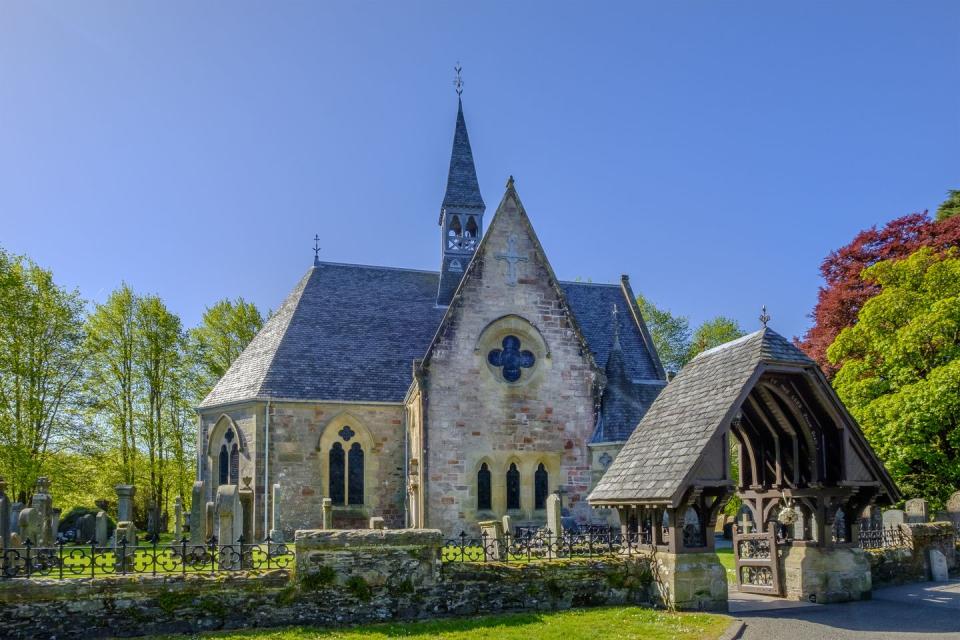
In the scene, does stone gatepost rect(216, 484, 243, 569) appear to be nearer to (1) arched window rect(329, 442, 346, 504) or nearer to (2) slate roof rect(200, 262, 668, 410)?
(2) slate roof rect(200, 262, 668, 410)

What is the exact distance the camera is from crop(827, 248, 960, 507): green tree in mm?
21656

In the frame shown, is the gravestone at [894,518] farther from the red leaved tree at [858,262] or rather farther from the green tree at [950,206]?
the green tree at [950,206]

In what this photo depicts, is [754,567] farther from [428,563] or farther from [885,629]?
[428,563]

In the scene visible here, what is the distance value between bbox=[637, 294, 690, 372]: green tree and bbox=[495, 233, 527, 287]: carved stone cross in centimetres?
3578

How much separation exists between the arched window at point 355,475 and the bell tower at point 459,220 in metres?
7.46

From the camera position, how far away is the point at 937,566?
58.0ft

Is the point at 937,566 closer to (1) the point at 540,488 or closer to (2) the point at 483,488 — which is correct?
(1) the point at 540,488

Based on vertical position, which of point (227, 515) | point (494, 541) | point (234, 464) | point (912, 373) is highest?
point (912, 373)

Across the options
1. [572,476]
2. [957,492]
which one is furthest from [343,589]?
[957,492]

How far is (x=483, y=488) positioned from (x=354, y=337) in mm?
7747

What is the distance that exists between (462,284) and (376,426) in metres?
5.75

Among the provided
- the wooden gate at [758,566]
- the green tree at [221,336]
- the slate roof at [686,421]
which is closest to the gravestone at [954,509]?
the wooden gate at [758,566]

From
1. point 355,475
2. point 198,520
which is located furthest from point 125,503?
point 355,475

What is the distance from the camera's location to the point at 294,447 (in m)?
26.3
